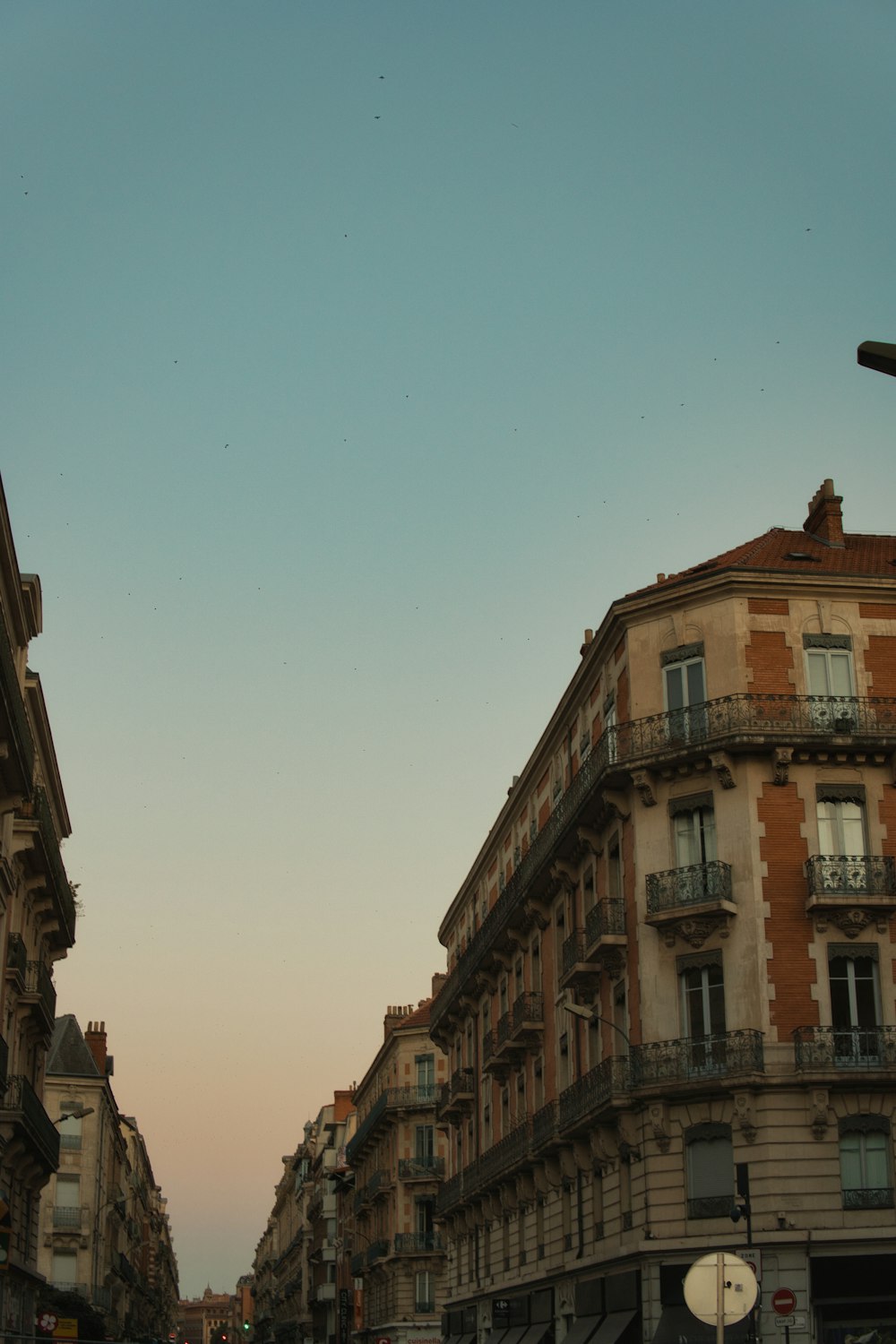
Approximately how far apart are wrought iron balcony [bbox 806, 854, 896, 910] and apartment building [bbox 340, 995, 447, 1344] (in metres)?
42.9

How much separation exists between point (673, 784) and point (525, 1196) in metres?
16.1

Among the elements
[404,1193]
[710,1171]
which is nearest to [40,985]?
[710,1171]

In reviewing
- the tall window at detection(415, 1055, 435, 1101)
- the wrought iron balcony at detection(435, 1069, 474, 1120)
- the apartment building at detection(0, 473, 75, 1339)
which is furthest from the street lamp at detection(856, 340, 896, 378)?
the tall window at detection(415, 1055, 435, 1101)

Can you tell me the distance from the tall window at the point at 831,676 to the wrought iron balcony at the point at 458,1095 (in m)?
25.8

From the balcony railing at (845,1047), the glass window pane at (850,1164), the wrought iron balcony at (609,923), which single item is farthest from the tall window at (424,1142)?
the balcony railing at (845,1047)

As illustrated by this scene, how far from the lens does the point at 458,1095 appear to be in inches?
2175

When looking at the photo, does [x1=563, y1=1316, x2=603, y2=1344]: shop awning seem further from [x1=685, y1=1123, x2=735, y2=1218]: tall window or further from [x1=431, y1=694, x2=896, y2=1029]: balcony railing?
[x1=431, y1=694, x2=896, y2=1029]: balcony railing

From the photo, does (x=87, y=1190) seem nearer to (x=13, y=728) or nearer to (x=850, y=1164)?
(x=13, y=728)

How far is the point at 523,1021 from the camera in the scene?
43.8 m

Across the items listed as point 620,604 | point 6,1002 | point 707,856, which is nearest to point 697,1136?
point 707,856

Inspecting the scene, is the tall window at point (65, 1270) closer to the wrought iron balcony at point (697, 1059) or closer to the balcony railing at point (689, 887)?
the wrought iron balcony at point (697, 1059)

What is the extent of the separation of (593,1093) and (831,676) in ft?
34.5

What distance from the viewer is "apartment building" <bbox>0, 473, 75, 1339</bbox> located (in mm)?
34594

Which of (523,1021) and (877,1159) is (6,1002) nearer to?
(523,1021)
